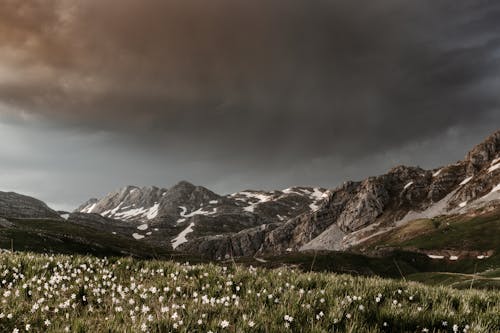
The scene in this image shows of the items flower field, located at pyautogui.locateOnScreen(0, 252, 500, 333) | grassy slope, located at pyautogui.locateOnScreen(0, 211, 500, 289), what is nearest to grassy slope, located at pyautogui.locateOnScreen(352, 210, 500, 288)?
grassy slope, located at pyautogui.locateOnScreen(0, 211, 500, 289)

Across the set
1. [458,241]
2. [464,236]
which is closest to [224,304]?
[458,241]

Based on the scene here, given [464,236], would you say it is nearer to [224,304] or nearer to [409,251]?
[409,251]

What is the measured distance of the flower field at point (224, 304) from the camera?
514cm

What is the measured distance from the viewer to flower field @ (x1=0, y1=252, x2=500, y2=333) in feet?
16.9

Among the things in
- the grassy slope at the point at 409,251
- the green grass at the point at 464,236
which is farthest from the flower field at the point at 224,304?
the green grass at the point at 464,236

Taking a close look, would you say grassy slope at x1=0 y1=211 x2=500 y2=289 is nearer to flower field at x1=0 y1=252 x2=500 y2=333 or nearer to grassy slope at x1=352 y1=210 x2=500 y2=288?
grassy slope at x1=352 y1=210 x2=500 y2=288

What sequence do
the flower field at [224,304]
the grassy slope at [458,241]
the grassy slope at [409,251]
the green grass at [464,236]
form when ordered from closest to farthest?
the flower field at [224,304], the grassy slope at [409,251], the grassy slope at [458,241], the green grass at [464,236]

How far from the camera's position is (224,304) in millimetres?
5941

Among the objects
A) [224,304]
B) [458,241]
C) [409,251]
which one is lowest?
[409,251]

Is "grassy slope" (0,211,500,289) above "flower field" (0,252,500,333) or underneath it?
underneath

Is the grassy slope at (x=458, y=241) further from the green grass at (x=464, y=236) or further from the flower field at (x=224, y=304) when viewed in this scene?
the flower field at (x=224, y=304)

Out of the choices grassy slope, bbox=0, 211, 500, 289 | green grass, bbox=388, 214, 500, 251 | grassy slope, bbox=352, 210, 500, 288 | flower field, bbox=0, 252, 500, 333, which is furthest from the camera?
green grass, bbox=388, 214, 500, 251

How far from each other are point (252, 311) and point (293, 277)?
2983 millimetres

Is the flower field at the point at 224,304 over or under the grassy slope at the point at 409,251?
over
